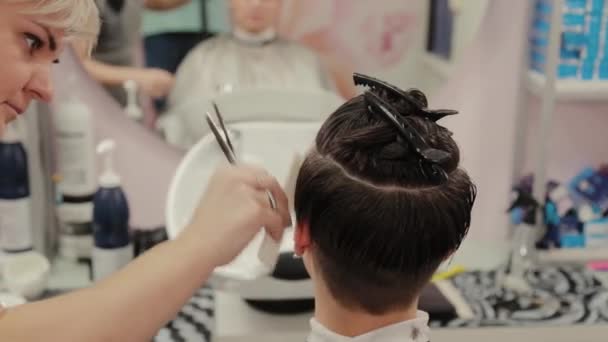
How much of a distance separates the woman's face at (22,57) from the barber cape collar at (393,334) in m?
0.45

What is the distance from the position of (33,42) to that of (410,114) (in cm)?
44

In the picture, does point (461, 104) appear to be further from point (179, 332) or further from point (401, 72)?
point (179, 332)

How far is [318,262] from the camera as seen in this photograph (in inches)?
36.1

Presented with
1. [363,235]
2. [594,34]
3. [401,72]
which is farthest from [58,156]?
[594,34]

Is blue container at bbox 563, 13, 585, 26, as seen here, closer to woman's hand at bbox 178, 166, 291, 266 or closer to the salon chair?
the salon chair

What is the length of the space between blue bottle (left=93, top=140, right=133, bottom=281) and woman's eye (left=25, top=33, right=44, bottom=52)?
0.92m

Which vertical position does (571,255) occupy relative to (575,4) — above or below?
below

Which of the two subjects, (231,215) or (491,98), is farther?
(491,98)

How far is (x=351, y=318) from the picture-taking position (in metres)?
0.91

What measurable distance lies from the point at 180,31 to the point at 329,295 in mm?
1143

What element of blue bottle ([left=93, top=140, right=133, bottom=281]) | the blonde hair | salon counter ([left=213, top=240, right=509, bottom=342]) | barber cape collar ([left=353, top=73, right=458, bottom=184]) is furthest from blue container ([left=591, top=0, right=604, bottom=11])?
the blonde hair

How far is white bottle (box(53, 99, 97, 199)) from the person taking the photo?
71.2 inches

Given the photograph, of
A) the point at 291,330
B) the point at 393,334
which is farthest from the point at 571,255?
the point at 393,334

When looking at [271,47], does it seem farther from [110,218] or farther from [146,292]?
[146,292]
